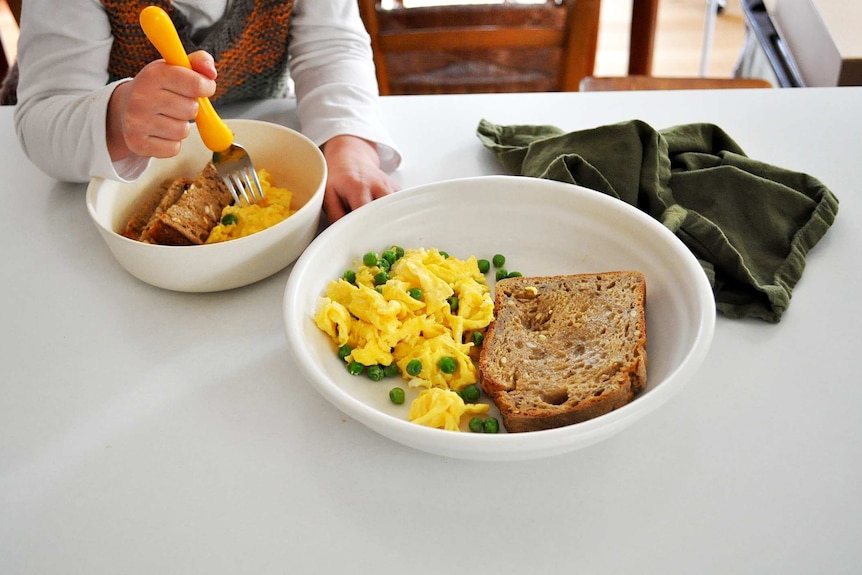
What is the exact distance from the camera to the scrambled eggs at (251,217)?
111 centimetres

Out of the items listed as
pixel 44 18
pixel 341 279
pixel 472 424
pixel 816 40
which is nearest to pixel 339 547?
pixel 472 424

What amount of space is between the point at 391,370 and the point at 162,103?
51 cm

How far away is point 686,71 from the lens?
3.48 metres

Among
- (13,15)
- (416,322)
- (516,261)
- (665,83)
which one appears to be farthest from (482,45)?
(416,322)

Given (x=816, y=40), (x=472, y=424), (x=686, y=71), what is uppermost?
(x=472, y=424)

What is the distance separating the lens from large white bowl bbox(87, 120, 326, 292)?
1014 millimetres

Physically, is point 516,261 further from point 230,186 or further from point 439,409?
point 230,186

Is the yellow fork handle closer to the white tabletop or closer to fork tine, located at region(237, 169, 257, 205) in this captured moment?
fork tine, located at region(237, 169, 257, 205)

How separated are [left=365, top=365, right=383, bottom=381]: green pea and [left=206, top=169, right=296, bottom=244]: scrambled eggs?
33cm

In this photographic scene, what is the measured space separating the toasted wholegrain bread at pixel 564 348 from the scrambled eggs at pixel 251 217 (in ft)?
1.25

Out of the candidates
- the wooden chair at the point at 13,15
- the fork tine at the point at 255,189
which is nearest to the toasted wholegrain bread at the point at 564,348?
the fork tine at the point at 255,189

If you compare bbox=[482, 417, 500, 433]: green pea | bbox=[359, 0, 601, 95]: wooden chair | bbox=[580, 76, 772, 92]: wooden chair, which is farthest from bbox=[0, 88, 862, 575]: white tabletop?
bbox=[359, 0, 601, 95]: wooden chair

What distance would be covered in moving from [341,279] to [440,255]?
0.15 meters

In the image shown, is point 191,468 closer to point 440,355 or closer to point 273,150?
point 440,355
